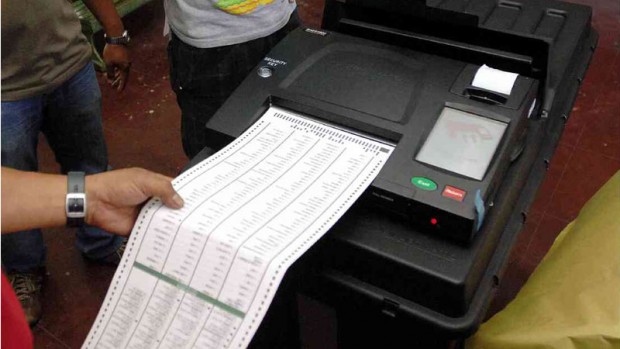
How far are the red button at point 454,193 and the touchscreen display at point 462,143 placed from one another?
0.10ft

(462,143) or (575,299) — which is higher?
(462,143)

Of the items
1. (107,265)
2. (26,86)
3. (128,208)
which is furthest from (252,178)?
(107,265)

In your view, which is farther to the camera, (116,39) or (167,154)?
(167,154)

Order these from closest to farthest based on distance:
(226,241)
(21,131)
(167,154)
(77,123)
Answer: (226,241), (21,131), (77,123), (167,154)

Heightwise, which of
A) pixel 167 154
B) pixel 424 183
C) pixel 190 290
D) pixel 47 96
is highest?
pixel 424 183

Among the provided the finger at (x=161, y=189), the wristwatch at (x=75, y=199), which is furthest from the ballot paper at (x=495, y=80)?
the wristwatch at (x=75, y=199)

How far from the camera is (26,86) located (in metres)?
1.15

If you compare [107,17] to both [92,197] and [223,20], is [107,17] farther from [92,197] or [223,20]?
[92,197]

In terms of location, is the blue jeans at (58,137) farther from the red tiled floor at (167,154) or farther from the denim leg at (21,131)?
the red tiled floor at (167,154)

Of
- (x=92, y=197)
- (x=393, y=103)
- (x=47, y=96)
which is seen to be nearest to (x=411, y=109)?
(x=393, y=103)

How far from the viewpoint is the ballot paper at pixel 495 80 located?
2.62 feet

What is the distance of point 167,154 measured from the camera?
75.2 inches

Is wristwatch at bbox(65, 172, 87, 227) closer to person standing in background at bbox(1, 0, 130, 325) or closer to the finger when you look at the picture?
the finger

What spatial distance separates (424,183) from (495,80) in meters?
0.20
